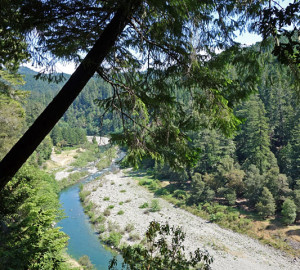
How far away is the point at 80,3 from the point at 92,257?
674 inches

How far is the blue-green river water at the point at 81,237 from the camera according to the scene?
16.1m

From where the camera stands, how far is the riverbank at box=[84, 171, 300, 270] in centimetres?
1633

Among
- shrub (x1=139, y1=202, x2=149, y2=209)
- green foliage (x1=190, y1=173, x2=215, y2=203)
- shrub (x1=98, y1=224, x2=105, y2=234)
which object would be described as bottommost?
shrub (x1=98, y1=224, x2=105, y2=234)

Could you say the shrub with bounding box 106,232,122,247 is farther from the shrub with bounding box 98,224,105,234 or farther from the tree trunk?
the tree trunk

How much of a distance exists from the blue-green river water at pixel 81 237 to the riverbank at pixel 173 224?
3.35 ft

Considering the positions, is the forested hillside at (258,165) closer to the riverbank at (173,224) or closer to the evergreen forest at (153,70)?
the riverbank at (173,224)

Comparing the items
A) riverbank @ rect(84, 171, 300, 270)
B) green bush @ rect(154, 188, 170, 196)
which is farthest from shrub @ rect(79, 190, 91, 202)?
green bush @ rect(154, 188, 170, 196)

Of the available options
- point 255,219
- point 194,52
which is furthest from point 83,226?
point 194,52

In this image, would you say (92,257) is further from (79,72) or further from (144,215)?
(79,72)

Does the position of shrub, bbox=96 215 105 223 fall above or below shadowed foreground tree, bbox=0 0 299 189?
below

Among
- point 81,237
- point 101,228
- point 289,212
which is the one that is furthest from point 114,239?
point 289,212

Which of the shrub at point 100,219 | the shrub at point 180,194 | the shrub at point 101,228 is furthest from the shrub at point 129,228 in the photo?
the shrub at point 180,194

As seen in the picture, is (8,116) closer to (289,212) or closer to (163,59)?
(163,59)

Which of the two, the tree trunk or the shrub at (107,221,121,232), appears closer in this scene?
the tree trunk
